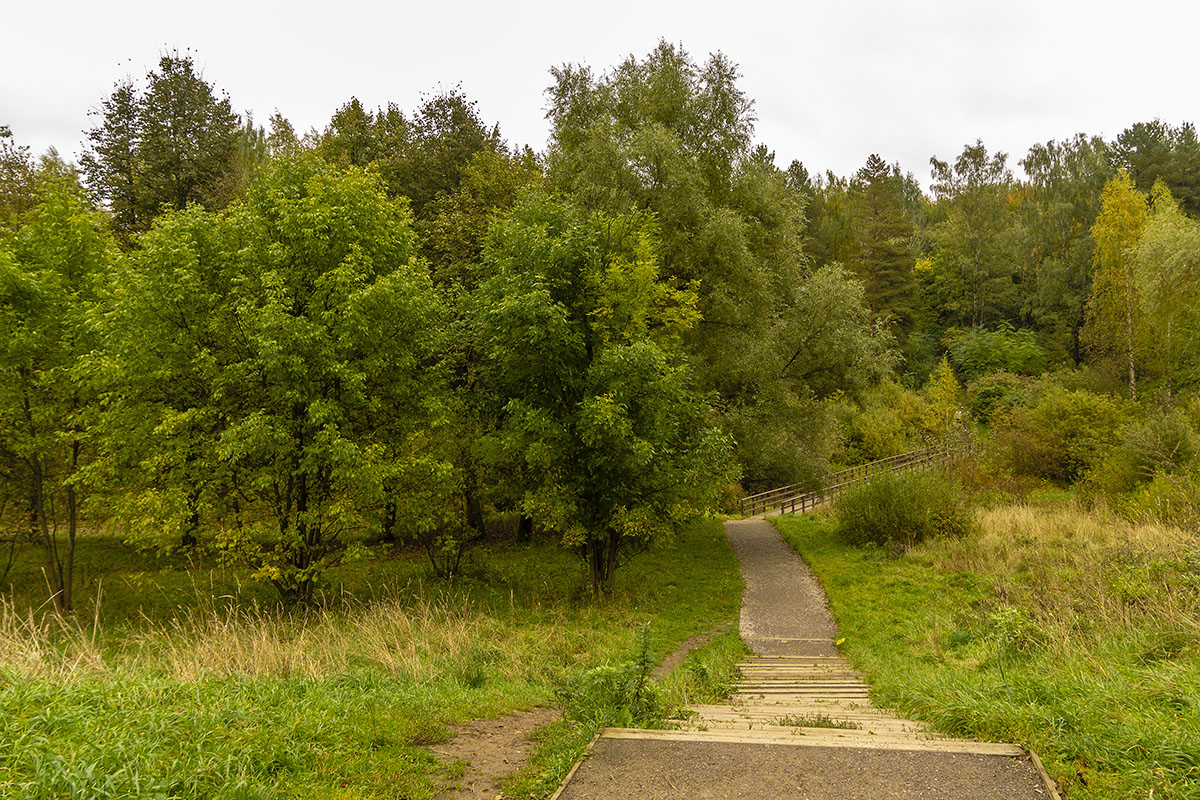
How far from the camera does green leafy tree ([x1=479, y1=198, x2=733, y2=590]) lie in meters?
11.9

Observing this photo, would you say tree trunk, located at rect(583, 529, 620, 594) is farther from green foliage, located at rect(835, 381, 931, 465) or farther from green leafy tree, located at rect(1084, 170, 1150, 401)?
green leafy tree, located at rect(1084, 170, 1150, 401)

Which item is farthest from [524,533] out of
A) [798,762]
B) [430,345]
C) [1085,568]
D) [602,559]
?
[798,762]

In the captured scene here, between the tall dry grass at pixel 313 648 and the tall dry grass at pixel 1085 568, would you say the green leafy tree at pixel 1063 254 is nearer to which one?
the tall dry grass at pixel 1085 568

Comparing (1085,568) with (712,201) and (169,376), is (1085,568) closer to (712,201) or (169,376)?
(712,201)

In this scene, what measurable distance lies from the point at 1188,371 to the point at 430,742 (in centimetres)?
3950

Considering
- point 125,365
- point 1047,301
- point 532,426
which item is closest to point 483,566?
point 532,426

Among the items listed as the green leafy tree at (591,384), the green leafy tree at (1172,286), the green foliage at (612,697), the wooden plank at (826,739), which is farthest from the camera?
the green leafy tree at (1172,286)

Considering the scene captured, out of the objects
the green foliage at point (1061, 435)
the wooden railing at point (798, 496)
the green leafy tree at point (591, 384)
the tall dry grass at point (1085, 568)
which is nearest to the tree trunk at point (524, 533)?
the green leafy tree at point (591, 384)

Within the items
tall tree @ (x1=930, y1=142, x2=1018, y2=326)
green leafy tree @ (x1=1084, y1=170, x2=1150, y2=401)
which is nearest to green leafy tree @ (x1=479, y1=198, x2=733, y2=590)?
green leafy tree @ (x1=1084, y1=170, x2=1150, y2=401)

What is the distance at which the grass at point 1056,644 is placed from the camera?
398 cm

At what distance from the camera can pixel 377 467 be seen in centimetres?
1098

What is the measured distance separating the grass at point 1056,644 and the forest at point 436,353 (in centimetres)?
71

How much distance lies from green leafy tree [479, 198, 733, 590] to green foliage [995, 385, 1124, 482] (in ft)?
59.3

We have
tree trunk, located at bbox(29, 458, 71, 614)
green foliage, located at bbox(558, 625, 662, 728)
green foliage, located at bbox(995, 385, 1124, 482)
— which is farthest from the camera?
green foliage, located at bbox(995, 385, 1124, 482)
